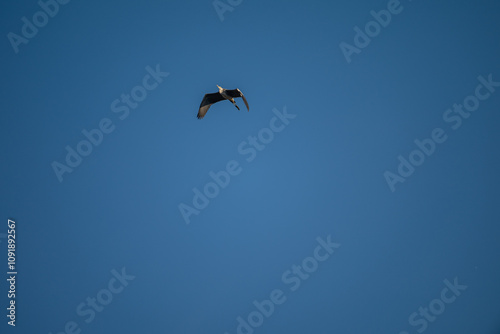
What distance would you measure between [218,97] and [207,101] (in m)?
0.12

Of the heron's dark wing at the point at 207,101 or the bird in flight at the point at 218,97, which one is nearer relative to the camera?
the bird in flight at the point at 218,97

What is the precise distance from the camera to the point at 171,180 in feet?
11.6

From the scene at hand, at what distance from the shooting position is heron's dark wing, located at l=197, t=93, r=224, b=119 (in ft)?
10.2

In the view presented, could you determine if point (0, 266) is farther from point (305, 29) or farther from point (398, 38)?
point (398, 38)

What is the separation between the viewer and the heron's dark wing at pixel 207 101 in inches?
122

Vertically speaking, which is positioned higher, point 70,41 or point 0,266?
point 70,41

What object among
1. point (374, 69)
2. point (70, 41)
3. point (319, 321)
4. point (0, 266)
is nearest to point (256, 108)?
point (374, 69)

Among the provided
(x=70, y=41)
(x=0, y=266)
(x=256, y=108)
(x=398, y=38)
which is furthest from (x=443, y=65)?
(x=0, y=266)

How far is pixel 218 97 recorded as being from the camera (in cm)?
313

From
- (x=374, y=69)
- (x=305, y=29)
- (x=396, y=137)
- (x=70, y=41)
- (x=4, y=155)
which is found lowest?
(x=396, y=137)

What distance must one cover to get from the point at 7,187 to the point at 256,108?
2.77 m

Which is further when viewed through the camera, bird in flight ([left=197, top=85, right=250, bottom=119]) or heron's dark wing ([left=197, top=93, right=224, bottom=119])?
heron's dark wing ([left=197, top=93, right=224, bottom=119])

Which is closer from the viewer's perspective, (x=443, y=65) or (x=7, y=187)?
(x=7, y=187)

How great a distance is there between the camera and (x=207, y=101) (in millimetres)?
3162
